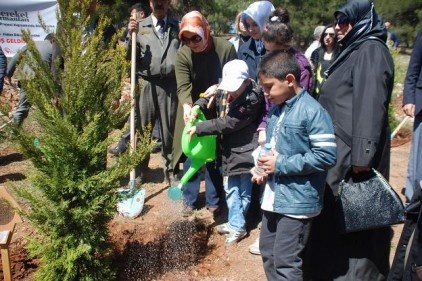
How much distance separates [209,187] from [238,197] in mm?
551

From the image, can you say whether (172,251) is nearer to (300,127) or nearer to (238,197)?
(238,197)

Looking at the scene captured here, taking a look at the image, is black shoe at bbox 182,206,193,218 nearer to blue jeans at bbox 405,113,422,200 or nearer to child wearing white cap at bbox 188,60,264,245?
child wearing white cap at bbox 188,60,264,245

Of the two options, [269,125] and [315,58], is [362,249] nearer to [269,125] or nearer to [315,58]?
[269,125]

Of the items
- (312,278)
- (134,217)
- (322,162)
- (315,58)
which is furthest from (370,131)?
(315,58)

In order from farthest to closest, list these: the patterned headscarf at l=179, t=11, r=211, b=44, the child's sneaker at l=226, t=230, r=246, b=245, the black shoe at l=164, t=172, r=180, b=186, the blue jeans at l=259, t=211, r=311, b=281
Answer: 1. the black shoe at l=164, t=172, r=180, b=186
2. the child's sneaker at l=226, t=230, r=246, b=245
3. the patterned headscarf at l=179, t=11, r=211, b=44
4. the blue jeans at l=259, t=211, r=311, b=281

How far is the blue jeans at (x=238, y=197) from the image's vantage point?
3.66 m

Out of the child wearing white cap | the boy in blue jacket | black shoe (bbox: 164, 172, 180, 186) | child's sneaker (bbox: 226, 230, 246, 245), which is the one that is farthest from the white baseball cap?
black shoe (bbox: 164, 172, 180, 186)

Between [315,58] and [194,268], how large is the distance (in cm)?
309

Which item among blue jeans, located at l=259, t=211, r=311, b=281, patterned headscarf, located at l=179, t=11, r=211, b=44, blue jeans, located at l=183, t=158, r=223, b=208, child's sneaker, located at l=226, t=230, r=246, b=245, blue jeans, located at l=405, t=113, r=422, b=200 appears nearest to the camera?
blue jeans, located at l=259, t=211, r=311, b=281

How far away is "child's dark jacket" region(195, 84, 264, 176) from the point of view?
133 inches

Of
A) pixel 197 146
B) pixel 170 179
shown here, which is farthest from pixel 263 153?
pixel 170 179

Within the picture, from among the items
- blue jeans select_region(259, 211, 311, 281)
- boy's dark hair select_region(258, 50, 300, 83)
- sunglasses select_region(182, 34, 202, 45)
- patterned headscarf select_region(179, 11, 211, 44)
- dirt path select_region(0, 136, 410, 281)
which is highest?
patterned headscarf select_region(179, 11, 211, 44)

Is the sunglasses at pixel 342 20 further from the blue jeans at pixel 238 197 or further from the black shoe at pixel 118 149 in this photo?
the black shoe at pixel 118 149

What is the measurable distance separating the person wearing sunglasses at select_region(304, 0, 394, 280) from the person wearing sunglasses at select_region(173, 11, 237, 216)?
1.26 m
